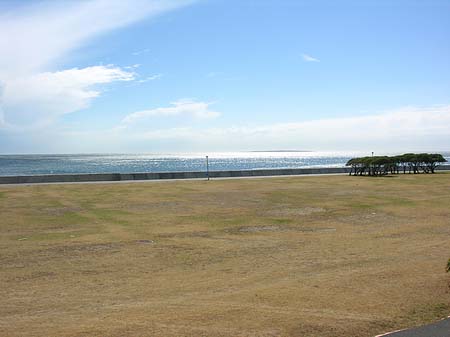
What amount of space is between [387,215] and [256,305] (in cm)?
1381

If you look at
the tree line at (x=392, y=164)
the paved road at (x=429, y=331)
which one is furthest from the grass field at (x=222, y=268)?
the tree line at (x=392, y=164)

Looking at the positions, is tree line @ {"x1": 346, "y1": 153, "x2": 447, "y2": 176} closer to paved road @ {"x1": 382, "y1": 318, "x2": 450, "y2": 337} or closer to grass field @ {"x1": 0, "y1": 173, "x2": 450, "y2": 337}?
grass field @ {"x1": 0, "y1": 173, "x2": 450, "y2": 337}

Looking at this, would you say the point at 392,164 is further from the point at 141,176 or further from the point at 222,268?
the point at 222,268

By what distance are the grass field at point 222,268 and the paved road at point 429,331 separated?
286 mm

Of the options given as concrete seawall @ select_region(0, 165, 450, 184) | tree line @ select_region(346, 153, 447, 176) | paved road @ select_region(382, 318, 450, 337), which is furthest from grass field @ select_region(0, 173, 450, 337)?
tree line @ select_region(346, 153, 447, 176)

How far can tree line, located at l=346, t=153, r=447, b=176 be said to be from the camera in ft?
148

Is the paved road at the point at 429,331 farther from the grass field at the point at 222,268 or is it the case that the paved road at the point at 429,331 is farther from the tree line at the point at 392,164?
the tree line at the point at 392,164

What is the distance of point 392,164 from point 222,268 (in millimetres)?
39104

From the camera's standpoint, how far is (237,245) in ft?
47.5

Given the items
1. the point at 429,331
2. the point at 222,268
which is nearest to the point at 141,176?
the point at 222,268

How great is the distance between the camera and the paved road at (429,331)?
22.1ft

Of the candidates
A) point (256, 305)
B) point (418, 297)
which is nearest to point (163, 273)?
point (256, 305)

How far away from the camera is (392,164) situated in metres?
46.9

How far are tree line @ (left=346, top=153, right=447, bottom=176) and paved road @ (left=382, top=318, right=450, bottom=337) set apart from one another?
3925 cm
